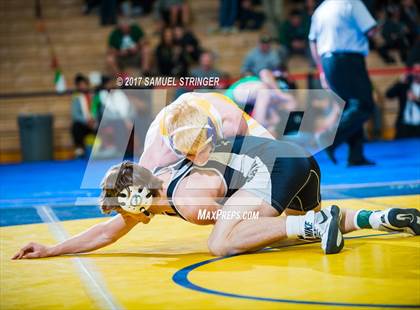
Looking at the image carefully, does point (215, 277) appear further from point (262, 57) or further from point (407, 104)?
point (407, 104)

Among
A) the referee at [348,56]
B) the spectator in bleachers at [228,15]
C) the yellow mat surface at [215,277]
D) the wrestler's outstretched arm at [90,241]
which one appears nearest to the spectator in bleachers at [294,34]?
the spectator in bleachers at [228,15]

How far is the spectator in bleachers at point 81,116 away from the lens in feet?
41.3

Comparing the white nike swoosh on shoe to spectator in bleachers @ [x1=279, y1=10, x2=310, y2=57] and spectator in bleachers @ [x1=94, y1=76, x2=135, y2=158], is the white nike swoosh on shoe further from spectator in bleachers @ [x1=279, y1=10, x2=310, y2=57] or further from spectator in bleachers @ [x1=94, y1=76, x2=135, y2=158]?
spectator in bleachers @ [x1=279, y1=10, x2=310, y2=57]

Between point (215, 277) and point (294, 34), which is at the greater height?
point (215, 277)

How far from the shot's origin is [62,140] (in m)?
13.3

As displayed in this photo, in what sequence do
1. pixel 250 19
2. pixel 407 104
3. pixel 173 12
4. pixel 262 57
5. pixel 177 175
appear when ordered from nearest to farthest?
pixel 177 175 < pixel 262 57 < pixel 407 104 < pixel 173 12 < pixel 250 19

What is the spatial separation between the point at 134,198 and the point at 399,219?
1.44m

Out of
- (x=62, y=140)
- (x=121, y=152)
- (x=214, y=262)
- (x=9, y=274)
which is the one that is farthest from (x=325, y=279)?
(x=62, y=140)

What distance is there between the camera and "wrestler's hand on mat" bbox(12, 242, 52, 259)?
5.01 meters

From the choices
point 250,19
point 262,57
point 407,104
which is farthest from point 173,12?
point 407,104

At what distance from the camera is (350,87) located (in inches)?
360

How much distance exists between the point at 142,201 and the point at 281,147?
2.98 ft

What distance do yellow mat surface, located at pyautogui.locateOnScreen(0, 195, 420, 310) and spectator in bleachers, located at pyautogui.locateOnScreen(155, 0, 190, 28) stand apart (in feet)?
32.6

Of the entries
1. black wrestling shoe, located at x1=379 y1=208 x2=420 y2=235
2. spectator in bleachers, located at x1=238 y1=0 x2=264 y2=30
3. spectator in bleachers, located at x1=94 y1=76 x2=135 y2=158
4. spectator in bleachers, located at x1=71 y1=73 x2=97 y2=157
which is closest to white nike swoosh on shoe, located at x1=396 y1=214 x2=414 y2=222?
black wrestling shoe, located at x1=379 y1=208 x2=420 y2=235
